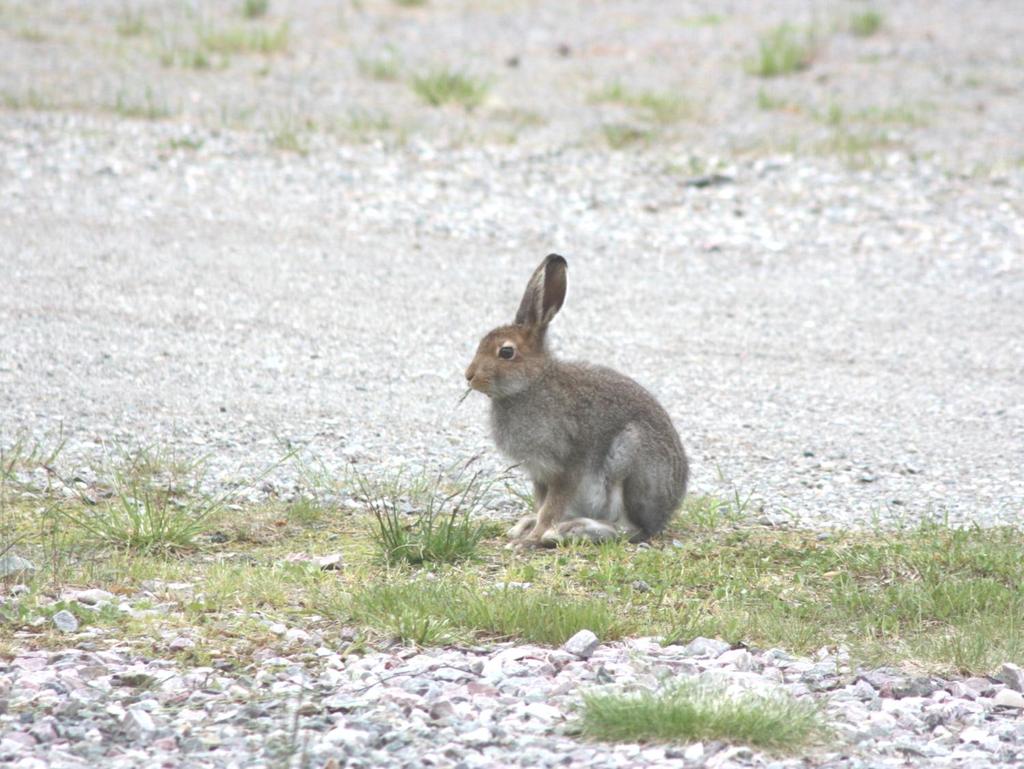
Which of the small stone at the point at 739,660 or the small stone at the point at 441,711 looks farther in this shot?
the small stone at the point at 739,660

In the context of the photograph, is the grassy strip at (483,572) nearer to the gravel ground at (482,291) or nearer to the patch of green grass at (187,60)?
the gravel ground at (482,291)

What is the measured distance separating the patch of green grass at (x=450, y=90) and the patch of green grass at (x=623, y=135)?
1.48 metres

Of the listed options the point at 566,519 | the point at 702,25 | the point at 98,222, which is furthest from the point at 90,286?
the point at 702,25

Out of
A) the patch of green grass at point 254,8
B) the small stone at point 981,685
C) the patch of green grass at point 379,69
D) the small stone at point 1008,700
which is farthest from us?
the patch of green grass at point 254,8

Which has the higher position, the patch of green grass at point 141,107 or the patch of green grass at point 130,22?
the patch of green grass at point 130,22

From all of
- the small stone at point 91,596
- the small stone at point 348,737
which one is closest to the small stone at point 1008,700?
the small stone at point 348,737

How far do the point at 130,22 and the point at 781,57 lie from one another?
25.1ft

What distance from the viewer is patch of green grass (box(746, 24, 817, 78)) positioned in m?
18.3

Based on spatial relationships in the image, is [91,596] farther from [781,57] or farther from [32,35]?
[781,57]

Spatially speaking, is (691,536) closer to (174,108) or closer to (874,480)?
(874,480)

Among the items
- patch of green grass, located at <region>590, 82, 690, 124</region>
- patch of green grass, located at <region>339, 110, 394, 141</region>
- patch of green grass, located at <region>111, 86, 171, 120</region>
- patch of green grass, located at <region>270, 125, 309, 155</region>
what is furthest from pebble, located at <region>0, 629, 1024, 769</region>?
patch of green grass, located at <region>590, 82, 690, 124</region>

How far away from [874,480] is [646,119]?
8.51 meters

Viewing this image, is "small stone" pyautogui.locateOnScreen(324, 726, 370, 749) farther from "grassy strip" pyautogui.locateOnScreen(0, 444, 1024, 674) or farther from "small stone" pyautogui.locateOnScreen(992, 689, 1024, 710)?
"small stone" pyautogui.locateOnScreen(992, 689, 1024, 710)

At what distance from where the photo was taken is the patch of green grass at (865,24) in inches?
792
